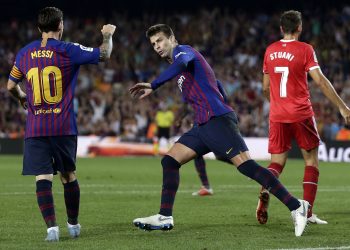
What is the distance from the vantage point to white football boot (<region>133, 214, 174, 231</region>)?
858cm

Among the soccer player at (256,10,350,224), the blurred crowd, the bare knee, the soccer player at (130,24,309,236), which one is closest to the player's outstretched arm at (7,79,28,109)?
the bare knee

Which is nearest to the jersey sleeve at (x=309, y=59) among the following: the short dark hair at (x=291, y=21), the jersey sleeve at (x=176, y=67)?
the short dark hair at (x=291, y=21)

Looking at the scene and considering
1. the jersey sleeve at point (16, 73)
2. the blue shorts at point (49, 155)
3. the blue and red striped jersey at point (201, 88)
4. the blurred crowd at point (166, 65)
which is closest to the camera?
the blue shorts at point (49, 155)

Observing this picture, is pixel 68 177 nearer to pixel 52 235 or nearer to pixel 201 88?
pixel 52 235

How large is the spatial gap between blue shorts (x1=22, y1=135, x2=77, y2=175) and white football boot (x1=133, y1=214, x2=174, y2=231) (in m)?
0.87

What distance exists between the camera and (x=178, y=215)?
1068cm

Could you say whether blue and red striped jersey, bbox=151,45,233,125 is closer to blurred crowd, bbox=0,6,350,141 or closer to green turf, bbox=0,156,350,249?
green turf, bbox=0,156,350,249

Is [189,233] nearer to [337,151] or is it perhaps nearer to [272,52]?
[272,52]

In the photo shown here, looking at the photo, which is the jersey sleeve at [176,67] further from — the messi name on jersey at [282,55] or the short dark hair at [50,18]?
the messi name on jersey at [282,55]

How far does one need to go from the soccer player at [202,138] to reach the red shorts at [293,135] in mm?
1057

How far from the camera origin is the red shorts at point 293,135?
31.5 ft

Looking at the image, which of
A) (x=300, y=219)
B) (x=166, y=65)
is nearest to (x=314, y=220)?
(x=300, y=219)

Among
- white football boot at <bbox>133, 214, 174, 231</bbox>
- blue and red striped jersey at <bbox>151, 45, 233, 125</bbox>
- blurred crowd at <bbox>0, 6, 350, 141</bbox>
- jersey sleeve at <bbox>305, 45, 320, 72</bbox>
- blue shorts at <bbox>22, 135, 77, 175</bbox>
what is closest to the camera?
blue shorts at <bbox>22, 135, 77, 175</bbox>

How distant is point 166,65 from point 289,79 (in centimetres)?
2333
